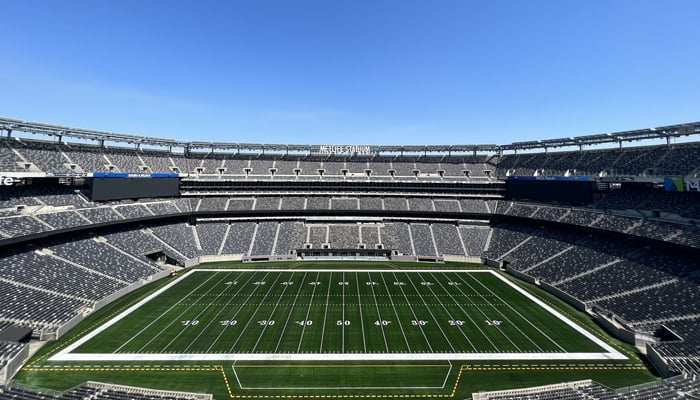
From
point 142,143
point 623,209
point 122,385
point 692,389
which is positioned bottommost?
point 122,385

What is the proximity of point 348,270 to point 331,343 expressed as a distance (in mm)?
20220

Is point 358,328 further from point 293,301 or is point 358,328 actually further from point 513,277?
point 513,277

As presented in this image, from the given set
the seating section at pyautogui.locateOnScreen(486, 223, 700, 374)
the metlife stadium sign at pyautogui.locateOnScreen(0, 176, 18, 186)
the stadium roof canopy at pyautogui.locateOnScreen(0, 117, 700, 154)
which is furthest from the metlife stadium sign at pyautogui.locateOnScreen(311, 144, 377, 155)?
the metlife stadium sign at pyautogui.locateOnScreen(0, 176, 18, 186)

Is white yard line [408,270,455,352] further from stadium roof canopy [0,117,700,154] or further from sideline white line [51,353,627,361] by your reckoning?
stadium roof canopy [0,117,700,154]

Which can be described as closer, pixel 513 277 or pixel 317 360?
pixel 317 360

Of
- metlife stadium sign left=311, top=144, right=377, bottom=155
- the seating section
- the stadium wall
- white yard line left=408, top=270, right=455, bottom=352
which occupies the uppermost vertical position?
metlife stadium sign left=311, top=144, right=377, bottom=155

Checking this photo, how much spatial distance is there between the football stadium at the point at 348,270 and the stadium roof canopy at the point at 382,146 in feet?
1.18

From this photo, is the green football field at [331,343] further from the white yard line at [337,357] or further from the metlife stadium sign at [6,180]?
the metlife stadium sign at [6,180]

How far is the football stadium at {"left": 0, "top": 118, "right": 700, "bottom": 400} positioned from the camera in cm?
2088

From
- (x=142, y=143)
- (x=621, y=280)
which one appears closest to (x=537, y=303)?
(x=621, y=280)

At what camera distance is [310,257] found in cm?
5175

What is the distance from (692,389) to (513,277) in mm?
25600

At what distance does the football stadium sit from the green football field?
18cm

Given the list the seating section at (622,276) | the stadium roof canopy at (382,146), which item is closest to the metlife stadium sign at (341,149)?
the stadium roof canopy at (382,146)
